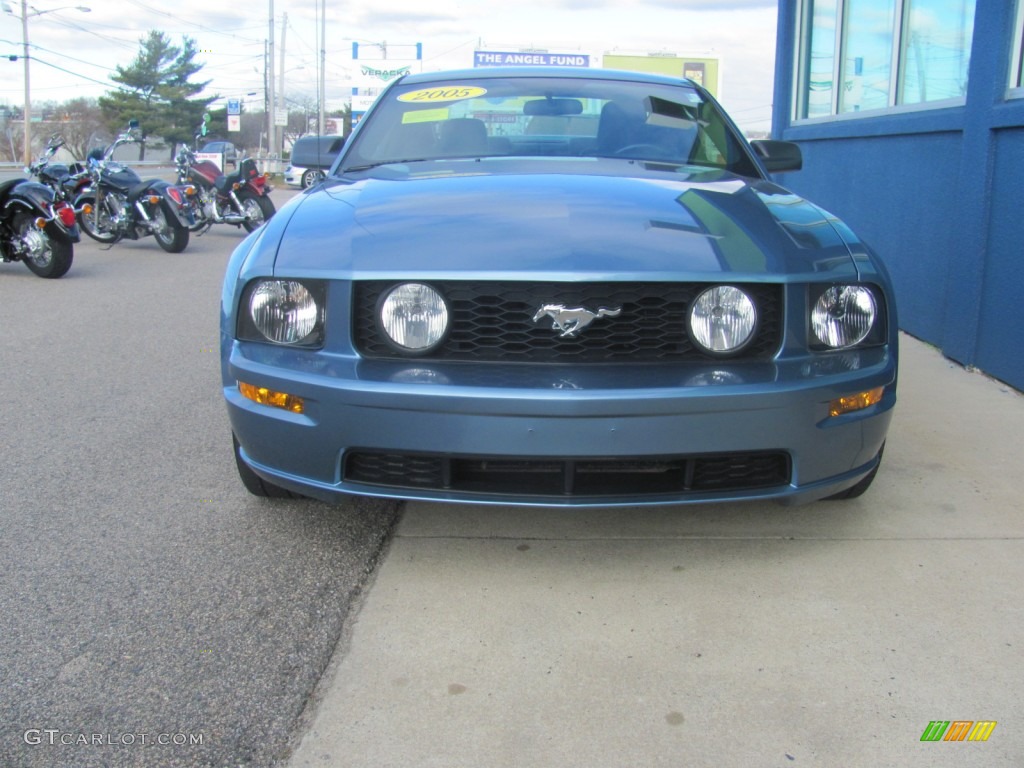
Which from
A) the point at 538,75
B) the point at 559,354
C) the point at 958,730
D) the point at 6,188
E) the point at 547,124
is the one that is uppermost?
the point at 538,75

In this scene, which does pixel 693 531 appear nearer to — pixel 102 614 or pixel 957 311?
pixel 102 614

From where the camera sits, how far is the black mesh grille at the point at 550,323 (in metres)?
2.59

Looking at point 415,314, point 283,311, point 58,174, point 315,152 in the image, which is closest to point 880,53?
point 315,152

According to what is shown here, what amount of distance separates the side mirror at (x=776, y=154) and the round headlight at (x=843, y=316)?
5.29ft

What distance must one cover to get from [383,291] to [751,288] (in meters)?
0.98

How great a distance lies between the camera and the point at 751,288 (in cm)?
261

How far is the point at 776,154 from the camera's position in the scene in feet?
14.0

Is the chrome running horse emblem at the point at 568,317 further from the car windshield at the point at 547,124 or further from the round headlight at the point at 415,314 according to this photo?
the car windshield at the point at 547,124

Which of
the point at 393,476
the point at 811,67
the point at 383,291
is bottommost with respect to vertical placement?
the point at 393,476

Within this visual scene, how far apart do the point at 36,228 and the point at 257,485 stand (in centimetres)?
718

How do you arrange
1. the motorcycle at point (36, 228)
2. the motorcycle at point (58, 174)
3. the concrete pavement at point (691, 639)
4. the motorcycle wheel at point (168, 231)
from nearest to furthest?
1. the concrete pavement at point (691, 639)
2. the motorcycle at point (36, 228)
3. the motorcycle at point (58, 174)
4. the motorcycle wheel at point (168, 231)

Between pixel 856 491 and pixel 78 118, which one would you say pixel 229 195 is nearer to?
pixel 856 491

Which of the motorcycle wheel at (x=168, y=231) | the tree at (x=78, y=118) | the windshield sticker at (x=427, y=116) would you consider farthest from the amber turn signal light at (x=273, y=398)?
the tree at (x=78, y=118)

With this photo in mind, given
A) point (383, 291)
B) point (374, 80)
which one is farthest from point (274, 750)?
point (374, 80)
